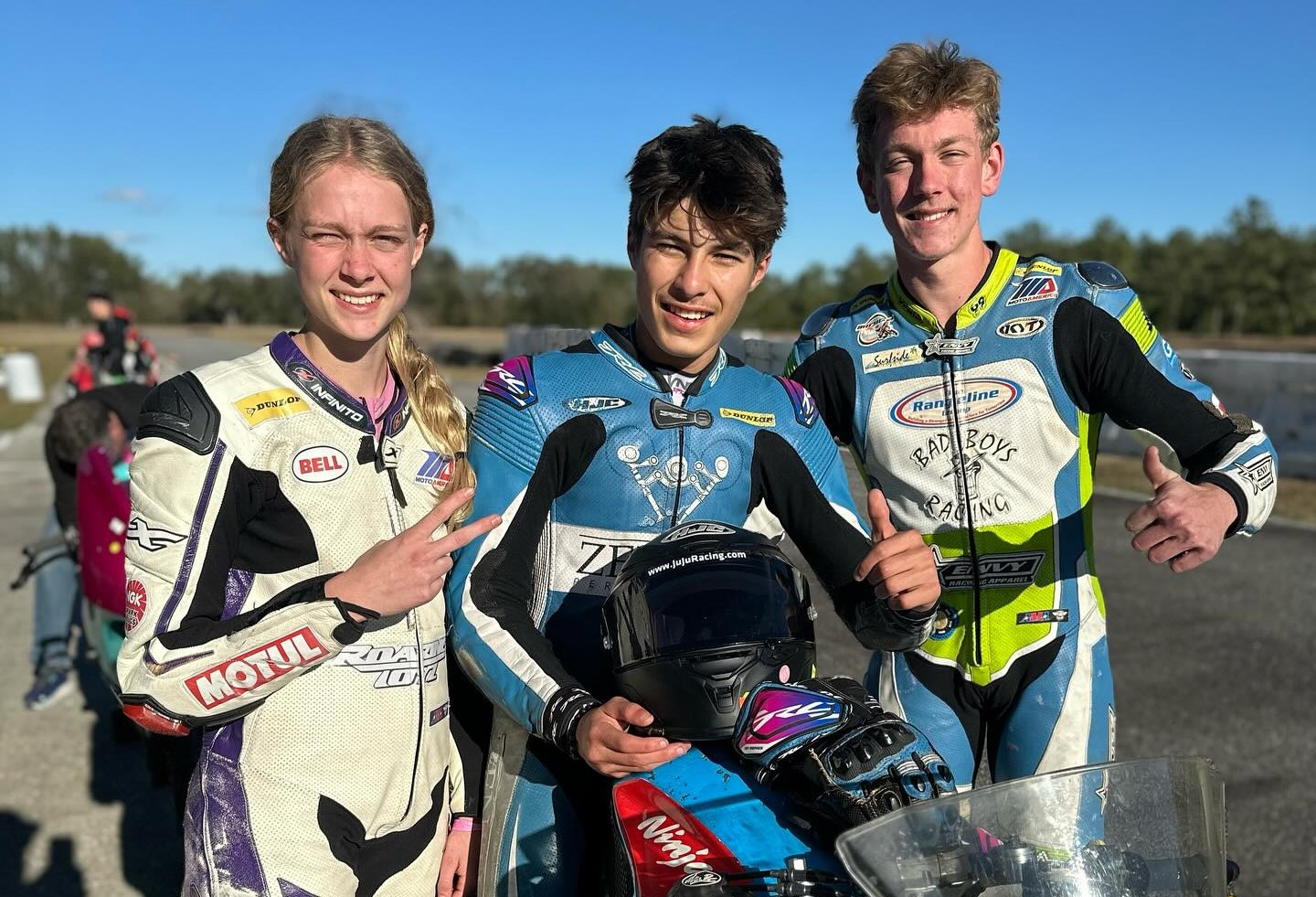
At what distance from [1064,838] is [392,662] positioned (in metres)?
1.23

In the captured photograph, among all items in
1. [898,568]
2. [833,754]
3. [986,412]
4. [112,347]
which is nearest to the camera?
[833,754]

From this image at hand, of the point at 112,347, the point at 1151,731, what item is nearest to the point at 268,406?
the point at 1151,731

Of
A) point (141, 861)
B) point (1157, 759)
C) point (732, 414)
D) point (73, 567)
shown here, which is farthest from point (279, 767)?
point (73, 567)

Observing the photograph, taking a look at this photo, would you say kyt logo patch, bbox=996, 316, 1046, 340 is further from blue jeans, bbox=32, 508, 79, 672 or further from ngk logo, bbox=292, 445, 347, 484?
blue jeans, bbox=32, 508, 79, 672

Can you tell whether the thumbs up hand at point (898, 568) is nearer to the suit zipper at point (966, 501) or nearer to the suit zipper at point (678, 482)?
the suit zipper at point (678, 482)

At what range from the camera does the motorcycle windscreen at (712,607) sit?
5.83 ft

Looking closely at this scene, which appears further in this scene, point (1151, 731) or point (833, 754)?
point (1151, 731)

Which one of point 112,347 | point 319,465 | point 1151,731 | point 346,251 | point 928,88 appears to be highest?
point 112,347

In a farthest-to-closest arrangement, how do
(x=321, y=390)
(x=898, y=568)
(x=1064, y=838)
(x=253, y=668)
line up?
(x=321, y=390)
(x=898, y=568)
(x=253, y=668)
(x=1064, y=838)

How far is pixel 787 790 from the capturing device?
159 centimetres

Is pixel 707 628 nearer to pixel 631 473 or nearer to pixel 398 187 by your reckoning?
pixel 631 473

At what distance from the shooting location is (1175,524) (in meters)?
2.08

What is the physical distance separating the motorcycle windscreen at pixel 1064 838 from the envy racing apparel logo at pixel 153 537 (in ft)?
4.01

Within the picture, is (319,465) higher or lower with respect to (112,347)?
lower
